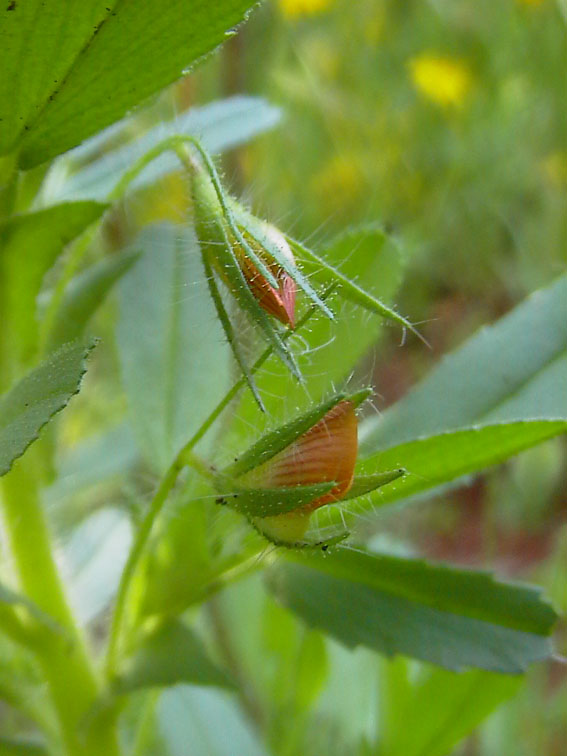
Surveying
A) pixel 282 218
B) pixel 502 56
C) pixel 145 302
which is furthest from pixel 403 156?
pixel 282 218

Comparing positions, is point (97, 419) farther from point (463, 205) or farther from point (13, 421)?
point (13, 421)

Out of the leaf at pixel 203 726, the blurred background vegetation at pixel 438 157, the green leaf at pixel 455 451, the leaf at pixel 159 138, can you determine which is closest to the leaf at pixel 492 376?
the green leaf at pixel 455 451

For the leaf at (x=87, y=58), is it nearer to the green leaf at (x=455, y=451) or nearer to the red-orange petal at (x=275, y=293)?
the red-orange petal at (x=275, y=293)

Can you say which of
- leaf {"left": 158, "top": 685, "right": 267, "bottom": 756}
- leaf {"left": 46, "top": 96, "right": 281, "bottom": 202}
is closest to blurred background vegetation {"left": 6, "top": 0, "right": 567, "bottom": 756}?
leaf {"left": 158, "top": 685, "right": 267, "bottom": 756}

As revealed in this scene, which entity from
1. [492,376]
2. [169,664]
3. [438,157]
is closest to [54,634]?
[169,664]

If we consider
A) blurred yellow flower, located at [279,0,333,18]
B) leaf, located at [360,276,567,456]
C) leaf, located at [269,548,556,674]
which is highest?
→ blurred yellow flower, located at [279,0,333,18]

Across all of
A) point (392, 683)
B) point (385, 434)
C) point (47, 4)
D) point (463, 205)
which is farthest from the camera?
point (463, 205)

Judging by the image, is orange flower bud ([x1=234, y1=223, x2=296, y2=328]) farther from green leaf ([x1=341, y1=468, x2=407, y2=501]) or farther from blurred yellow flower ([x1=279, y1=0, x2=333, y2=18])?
blurred yellow flower ([x1=279, y1=0, x2=333, y2=18])
